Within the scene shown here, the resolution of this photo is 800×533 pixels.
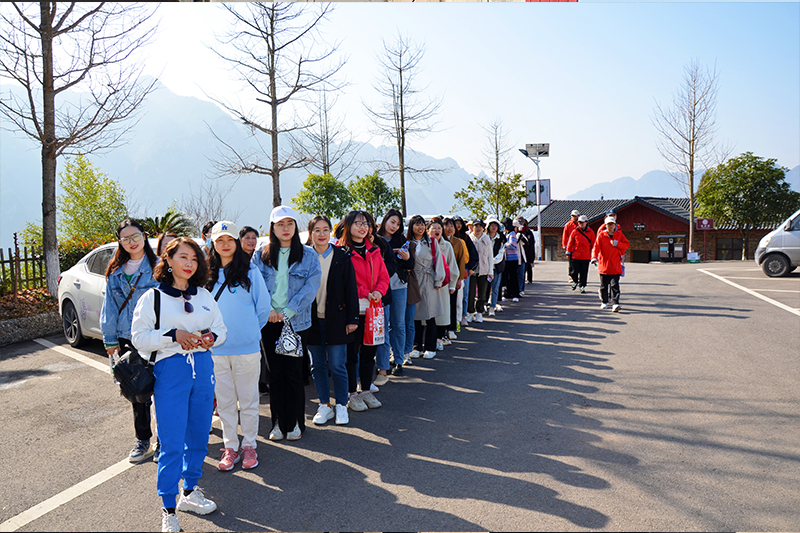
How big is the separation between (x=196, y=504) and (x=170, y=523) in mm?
224

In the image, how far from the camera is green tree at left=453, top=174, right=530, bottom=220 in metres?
37.3

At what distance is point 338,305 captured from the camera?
5234mm

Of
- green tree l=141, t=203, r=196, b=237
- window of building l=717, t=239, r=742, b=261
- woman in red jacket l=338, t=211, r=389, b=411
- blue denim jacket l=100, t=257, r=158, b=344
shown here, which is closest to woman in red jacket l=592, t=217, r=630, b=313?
woman in red jacket l=338, t=211, r=389, b=411

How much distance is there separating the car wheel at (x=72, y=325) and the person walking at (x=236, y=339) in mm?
5704

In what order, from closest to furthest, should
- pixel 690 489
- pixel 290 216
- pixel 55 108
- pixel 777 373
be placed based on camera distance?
1. pixel 690 489
2. pixel 290 216
3. pixel 777 373
4. pixel 55 108

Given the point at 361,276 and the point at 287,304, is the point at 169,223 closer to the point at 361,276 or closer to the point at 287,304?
the point at 361,276

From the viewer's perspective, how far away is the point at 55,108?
11602 mm

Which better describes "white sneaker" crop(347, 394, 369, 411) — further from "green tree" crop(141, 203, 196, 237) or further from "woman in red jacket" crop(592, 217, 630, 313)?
"green tree" crop(141, 203, 196, 237)

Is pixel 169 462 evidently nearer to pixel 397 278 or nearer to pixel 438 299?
pixel 397 278

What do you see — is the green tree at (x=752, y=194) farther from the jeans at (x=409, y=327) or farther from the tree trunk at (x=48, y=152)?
the tree trunk at (x=48, y=152)

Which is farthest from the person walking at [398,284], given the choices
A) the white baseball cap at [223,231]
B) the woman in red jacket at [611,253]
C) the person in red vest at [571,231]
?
the person in red vest at [571,231]

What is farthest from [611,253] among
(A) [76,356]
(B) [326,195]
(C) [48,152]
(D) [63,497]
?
(B) [326,195]

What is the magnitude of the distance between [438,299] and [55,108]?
9.58 metres

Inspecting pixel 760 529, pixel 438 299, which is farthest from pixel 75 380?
pixel 760 529
